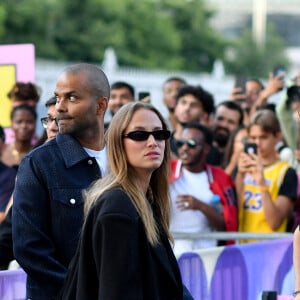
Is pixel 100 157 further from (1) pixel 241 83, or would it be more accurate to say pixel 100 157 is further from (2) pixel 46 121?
(1) pixel 241 83

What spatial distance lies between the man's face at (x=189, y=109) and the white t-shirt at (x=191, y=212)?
144cm

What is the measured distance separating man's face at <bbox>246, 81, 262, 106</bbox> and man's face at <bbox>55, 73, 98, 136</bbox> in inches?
298

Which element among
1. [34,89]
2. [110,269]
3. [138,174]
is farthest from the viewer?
[34,89]

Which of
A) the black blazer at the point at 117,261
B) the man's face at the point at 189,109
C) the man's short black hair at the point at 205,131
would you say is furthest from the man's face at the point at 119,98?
the black blazer at the point at 117,261

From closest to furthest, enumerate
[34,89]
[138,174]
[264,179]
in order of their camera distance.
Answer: [138,174] < [264,179] < [34,89]

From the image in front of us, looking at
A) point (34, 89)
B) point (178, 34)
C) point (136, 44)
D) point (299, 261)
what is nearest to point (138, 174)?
point (299, 261)

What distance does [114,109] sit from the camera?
34.9 feet

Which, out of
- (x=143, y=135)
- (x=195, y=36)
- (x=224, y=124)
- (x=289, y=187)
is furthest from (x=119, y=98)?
(x=195, y=36)

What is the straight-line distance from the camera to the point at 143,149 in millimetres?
5086

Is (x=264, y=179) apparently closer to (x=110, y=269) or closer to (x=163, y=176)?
(x=163, y=176)

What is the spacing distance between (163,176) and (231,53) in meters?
97.2

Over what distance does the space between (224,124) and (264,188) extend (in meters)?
2.35

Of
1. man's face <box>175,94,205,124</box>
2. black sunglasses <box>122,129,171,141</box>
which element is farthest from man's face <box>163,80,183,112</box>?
black sunglasses <box>122,129,171,141</box>

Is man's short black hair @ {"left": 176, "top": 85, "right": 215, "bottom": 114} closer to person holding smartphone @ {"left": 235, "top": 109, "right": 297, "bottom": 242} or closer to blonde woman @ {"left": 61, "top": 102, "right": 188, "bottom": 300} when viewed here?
person holding smartphone @ {"left": 235, "top": 109, "right": 297, "bottom": 242}
